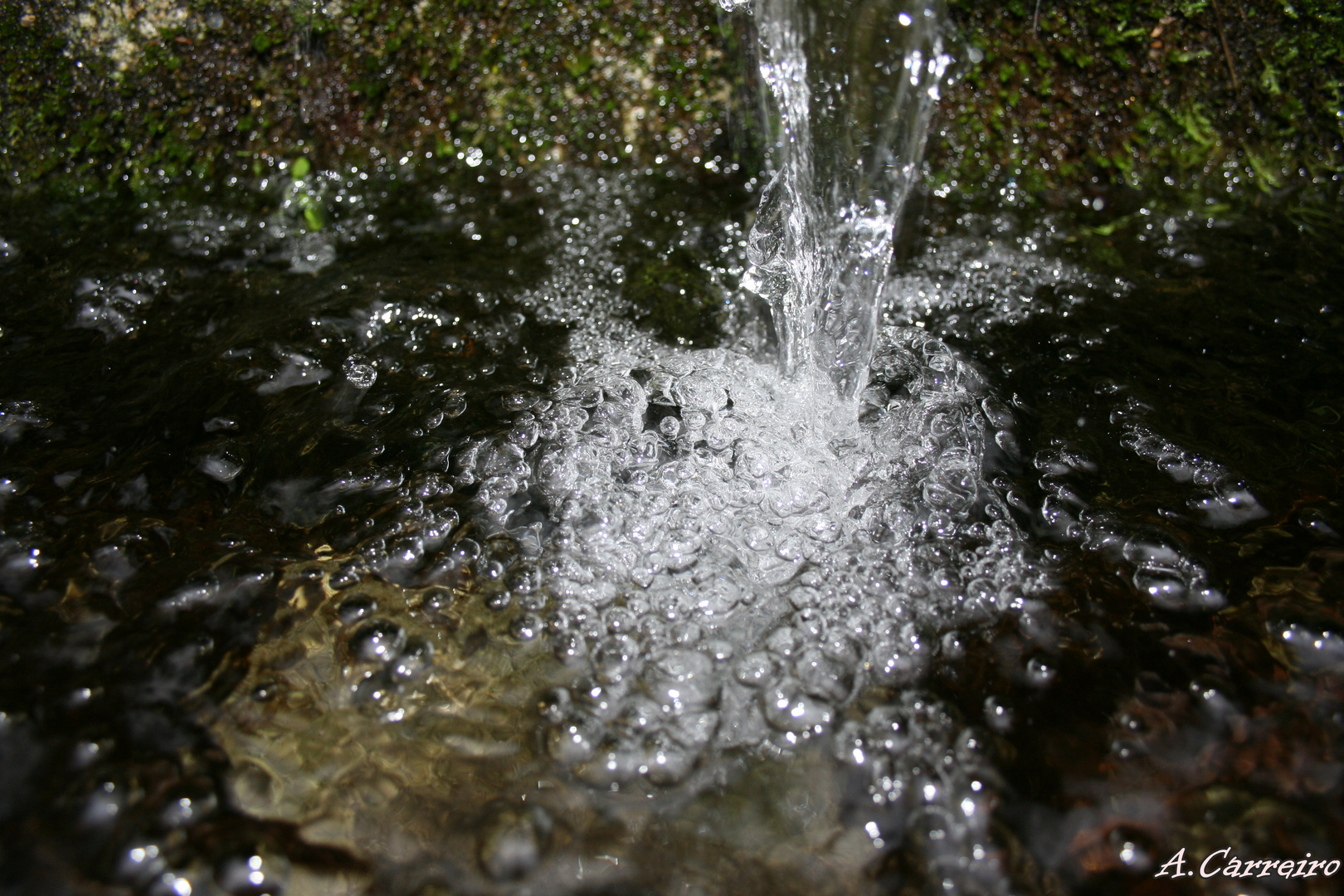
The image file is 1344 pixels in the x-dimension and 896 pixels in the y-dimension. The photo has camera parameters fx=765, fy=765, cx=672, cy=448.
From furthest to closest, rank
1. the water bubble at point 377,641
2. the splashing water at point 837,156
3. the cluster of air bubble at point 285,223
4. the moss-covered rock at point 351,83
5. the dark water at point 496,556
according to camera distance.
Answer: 1. the moss-covered rock at point 351,83
2. the cluster of air bubble at point 285,223
3. the splashing water at point 837,156
4. the water bubble at point 377,641
5. the dark water at point 496,556

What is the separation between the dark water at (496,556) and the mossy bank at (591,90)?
0.30m

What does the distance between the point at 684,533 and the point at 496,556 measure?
44 centimetres

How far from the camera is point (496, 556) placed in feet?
5.77

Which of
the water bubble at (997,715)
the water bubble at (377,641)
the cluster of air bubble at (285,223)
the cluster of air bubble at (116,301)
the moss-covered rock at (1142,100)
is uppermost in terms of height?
the moss-covered rock at (1142,100)

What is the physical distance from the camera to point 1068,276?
8.45 feet

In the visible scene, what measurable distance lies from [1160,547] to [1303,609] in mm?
272

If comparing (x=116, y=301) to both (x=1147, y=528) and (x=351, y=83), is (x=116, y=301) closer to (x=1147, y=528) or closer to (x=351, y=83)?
(x=351, y=83)

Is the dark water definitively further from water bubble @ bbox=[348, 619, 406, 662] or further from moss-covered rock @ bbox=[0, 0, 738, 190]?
moss-covered rock @ bbox=[0, 0, 738, 190]

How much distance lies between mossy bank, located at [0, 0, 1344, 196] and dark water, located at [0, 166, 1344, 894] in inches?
11.8

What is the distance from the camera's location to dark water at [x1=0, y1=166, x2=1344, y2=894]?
1.29 m

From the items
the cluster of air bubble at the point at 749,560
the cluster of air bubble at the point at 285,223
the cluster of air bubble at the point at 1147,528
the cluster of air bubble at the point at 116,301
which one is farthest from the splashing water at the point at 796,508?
the cluster of air bubble at the point at 116,301

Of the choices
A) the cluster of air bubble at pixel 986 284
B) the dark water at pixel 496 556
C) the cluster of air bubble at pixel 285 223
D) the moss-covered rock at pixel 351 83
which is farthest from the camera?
the moss-covered rock at pixel 351 83

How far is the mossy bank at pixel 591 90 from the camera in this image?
288 cm

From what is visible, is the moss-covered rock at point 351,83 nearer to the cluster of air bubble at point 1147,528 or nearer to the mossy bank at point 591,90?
the mossy bank at point 591,90
